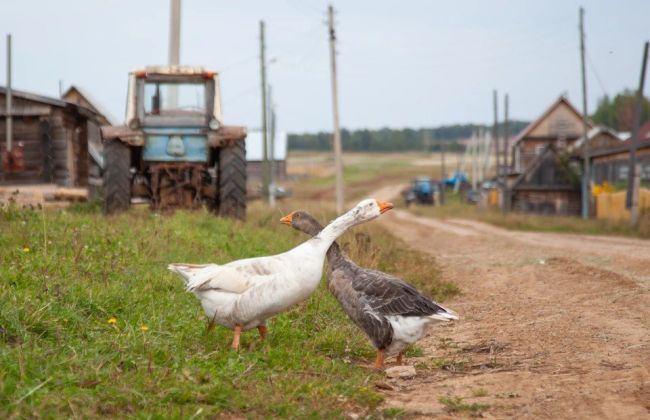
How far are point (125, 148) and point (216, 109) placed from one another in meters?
2.05

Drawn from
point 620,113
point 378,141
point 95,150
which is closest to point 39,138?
point 95,150

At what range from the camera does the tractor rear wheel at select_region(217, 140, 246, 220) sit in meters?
17.1

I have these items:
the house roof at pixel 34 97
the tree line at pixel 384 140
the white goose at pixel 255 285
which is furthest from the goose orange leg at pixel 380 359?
the tree line at pixel 384 140

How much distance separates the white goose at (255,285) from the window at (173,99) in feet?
36.6

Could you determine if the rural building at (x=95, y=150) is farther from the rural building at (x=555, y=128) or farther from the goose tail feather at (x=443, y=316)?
the rural building at (x=555, y=128)

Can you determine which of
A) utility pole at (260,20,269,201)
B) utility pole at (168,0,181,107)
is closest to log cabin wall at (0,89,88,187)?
utility pole at (168,0,181,107)

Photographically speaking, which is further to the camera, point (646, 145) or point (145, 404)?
point (646, 145)

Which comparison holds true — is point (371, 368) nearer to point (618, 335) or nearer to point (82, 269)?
point (618, 335)

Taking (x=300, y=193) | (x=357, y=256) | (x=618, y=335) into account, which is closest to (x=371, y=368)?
(x=618, y=335)

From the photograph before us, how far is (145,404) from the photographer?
203 inches

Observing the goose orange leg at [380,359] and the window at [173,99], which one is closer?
the goose orange leg at [380,359]

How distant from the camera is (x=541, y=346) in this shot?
25.6 feet

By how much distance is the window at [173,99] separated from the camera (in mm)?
17906

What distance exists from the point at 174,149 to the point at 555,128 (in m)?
53.3
